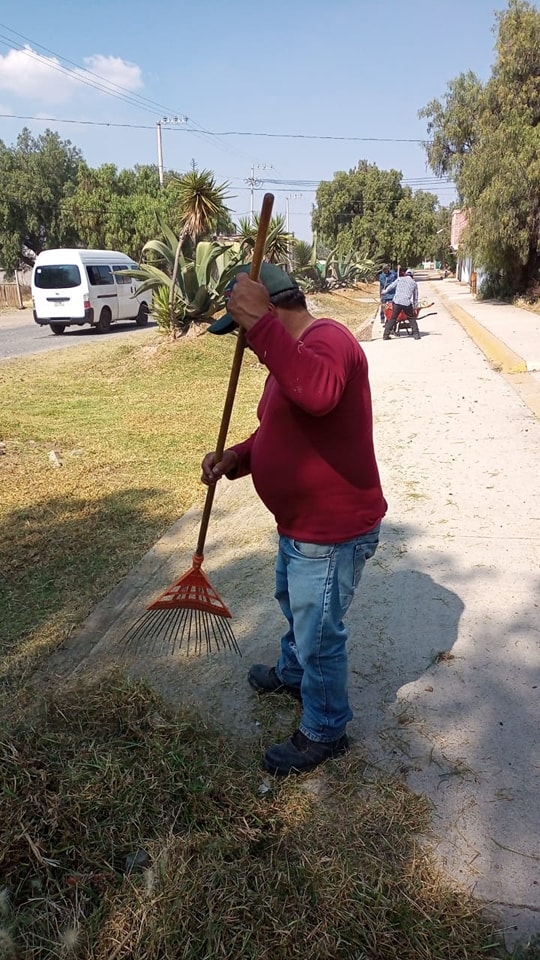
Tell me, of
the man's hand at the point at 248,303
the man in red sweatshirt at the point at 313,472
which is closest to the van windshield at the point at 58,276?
the man in red sweatshirt at the point at 313,472

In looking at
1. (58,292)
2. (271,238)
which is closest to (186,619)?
(271,238)

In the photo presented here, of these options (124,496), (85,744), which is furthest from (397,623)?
(124,496)

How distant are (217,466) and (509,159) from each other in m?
23.3

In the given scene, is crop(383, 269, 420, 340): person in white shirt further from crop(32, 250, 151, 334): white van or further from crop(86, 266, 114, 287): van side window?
crop(86, 266, 114, 287): van side window

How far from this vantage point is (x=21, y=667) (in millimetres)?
3205

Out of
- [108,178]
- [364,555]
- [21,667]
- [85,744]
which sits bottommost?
[21,667]

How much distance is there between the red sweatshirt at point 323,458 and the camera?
78.2 inches

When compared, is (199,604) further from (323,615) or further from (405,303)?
(405,303)

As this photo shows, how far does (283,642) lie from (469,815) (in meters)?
0.91

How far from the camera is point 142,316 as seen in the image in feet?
73.7

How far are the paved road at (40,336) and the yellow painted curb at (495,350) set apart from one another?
28.2 ft

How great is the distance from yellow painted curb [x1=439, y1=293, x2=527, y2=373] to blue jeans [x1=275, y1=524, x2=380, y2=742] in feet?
27.7

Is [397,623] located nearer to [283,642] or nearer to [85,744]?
[283,642]

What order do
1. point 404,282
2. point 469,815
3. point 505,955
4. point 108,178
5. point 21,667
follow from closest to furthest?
1. point 505,955
2. point 469,815
3. point 21,667
4. point 404,282
5. point 108,178
